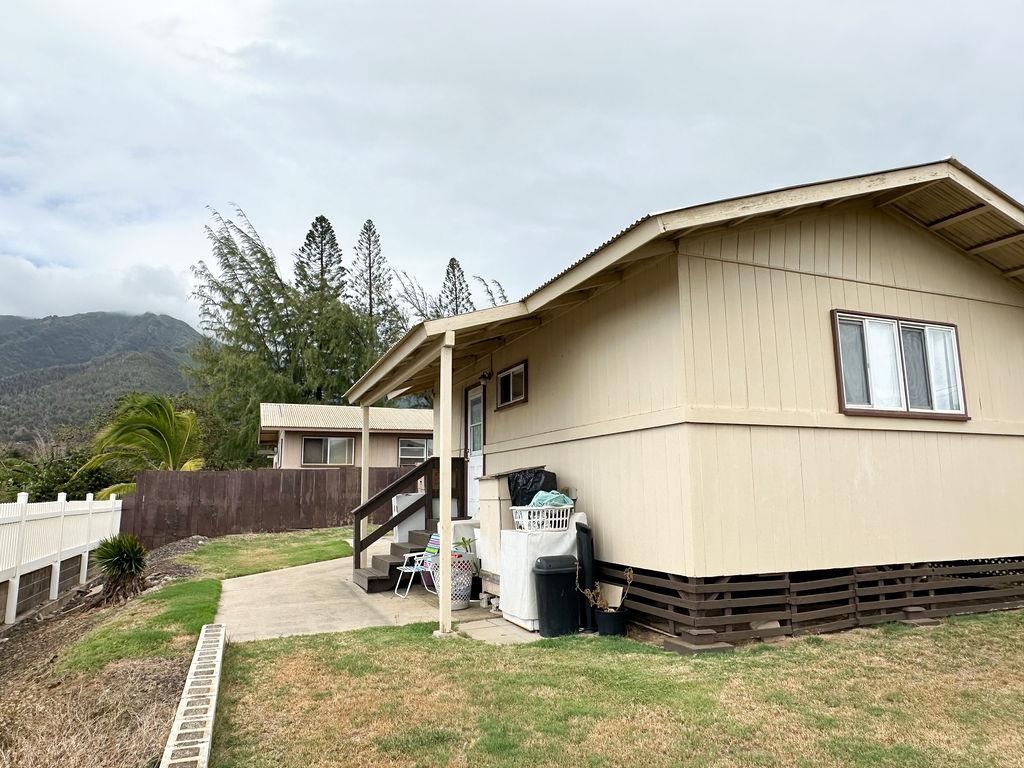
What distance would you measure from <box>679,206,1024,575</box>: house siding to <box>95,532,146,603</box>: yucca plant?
7.26m

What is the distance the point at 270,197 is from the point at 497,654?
27.3m

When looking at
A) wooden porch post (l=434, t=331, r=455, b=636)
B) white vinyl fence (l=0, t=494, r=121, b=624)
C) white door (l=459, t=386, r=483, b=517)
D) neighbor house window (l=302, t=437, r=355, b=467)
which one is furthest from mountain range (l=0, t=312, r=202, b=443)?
wooden porch post (l=434, t=331, r=455, b=636)

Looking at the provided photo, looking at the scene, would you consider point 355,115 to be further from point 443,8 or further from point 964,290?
point 964,290

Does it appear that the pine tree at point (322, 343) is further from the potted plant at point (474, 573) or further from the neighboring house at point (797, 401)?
the neighboring house at point (797, 401)

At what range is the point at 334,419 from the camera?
21219 mm

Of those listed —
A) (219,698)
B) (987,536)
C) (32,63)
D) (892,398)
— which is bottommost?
(219,698)

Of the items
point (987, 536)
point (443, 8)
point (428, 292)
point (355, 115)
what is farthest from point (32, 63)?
point (428, 292)

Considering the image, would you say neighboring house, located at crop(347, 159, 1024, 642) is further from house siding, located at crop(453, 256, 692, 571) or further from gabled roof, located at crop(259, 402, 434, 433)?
gabled roof, located at crop(259, 402, 434, 433)

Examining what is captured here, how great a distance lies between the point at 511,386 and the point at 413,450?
44.5 ft

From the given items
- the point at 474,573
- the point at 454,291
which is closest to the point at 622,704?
the point at 474,573

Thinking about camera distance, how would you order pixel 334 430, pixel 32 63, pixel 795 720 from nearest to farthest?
pixel 795 720
pixel 32 63
pixel 334 430

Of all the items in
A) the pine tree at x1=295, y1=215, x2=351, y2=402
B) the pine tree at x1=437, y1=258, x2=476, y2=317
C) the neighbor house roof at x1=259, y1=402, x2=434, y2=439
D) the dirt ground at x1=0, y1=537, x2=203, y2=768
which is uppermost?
the pine tree at x1=437, y1=258, x2=476, y2=317

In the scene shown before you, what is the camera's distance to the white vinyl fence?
758cm

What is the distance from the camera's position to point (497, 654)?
5.17 m
